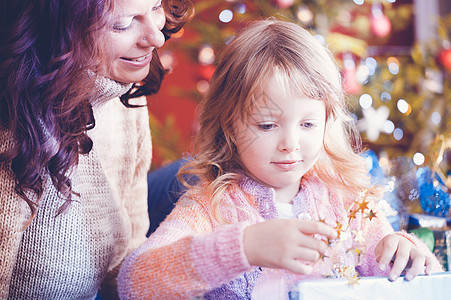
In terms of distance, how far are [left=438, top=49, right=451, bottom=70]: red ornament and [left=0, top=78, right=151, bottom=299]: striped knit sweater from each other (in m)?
1.62

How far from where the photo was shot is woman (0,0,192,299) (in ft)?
2.70

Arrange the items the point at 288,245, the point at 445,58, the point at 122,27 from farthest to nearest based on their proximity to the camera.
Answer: the point at 445,58
the point at 122,27
the point at 288,245

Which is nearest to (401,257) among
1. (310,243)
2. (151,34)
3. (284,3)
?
(310,243)

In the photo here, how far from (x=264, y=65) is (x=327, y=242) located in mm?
321

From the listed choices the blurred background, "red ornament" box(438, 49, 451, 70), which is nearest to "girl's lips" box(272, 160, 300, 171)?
the blurred background

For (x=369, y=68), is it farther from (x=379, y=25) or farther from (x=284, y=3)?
(x=284, y=3)

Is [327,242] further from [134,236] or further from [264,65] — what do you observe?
[134,236]

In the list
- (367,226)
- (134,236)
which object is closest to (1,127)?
(134,236)

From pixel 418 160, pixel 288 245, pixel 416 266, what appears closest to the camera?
pixel 288 245

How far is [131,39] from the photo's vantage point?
871 mm

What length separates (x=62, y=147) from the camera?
33.9 inches

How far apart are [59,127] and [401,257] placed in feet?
2.02

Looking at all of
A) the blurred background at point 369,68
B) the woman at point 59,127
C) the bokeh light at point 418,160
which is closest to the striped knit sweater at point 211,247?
the woman at point 59,127

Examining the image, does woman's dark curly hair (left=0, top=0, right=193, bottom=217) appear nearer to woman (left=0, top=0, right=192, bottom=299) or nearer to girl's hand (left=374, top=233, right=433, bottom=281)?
woman (left=0, top=0, right=192, bottom=299)
